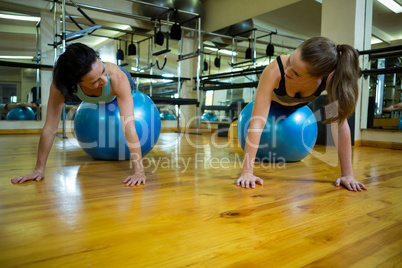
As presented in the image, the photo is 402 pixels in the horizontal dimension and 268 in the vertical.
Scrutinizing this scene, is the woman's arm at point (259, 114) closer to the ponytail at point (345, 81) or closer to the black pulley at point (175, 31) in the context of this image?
the ponytail at point (345, 81)

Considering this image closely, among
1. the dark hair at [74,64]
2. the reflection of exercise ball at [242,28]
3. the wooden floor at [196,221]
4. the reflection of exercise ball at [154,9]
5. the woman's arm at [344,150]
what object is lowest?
the wooden floor at [196,221]

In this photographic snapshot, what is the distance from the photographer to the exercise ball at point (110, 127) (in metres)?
1.66

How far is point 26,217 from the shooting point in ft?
2.67

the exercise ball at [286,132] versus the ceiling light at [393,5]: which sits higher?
the ceiling light at [393,5]

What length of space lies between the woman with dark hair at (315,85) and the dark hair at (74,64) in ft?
2.37

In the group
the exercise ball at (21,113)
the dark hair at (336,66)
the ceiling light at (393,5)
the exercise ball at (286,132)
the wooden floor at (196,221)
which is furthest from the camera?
the exercise ball at (21,113)

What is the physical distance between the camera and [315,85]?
50.4 inches

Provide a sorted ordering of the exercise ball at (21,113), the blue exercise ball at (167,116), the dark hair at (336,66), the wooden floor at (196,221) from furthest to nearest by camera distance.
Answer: the blue exercise ball at (167,116)
the exercise ball at (21,113)
the dark hair at (336,66)
the wooden floor at (196,221)

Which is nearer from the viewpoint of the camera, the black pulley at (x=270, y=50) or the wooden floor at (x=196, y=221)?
the wooden floor at (x=196, y=221)

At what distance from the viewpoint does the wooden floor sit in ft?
1.99

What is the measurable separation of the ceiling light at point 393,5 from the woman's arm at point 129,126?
318 centimetres

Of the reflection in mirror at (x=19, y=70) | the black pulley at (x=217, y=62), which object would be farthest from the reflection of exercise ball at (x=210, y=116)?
the reflection in mirror at (x=19, y=70)

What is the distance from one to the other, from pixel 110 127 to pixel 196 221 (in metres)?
1.03

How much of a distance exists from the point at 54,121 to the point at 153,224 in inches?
31.9
